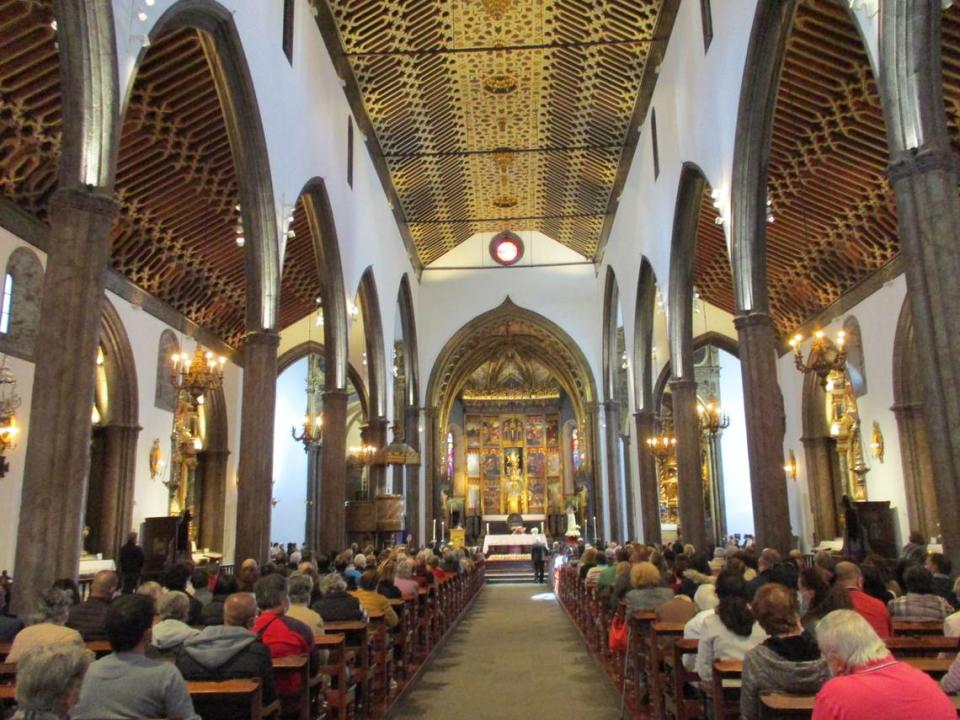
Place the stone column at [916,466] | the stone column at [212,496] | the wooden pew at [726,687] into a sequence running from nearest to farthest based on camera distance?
the wooden pew at [726,687] → the stone column at [916,466] → the stone column at [212,496]

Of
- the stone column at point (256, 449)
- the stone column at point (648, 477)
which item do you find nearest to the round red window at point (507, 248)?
the stone column at point (648, 477)

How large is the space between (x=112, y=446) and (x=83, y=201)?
8.75m

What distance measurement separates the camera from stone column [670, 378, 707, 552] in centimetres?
1402

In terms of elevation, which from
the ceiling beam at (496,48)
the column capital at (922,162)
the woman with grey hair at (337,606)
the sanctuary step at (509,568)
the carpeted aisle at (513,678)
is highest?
the ceiling beam at (496,48)

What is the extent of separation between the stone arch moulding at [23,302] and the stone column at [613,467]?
54.1 feet

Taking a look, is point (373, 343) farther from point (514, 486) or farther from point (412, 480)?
point (514, 486)

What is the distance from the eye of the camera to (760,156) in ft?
34.3

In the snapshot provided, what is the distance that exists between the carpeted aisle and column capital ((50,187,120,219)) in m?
4.60

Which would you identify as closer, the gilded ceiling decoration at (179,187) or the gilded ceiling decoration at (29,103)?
the gilded ceiling decoration at (29,103)

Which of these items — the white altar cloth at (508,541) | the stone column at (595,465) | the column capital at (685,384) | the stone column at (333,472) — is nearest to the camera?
the column capital at (685,384)

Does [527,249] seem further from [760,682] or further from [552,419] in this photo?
[760,682]

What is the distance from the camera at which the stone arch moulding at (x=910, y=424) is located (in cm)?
1373

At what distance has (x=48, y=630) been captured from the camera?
13.9 ft

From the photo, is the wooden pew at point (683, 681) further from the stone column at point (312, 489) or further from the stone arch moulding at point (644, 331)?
the stone column at point (312, 489)
